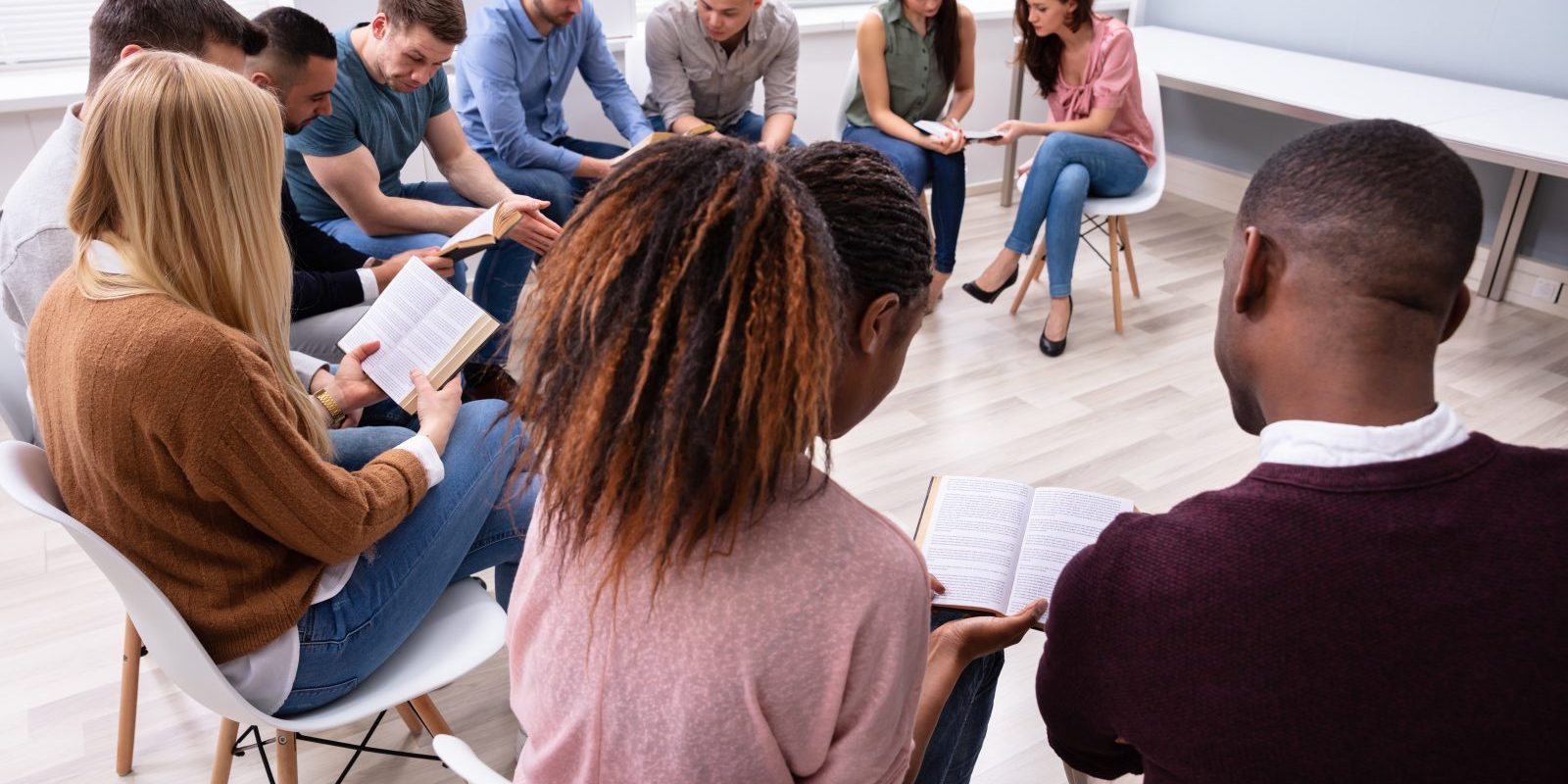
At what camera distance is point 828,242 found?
2.68ft

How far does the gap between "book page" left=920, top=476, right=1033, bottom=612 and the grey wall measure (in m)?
2.66

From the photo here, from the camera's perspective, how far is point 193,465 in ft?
3.98

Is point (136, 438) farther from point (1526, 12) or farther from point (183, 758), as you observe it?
point (1526, 12)

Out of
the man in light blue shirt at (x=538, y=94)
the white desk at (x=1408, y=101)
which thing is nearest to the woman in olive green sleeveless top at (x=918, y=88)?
the white desk at (x=1408, y=101)

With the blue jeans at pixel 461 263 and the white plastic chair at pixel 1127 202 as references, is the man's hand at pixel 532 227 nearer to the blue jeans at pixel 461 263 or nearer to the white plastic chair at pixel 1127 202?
the blue jeans at pixel 461 263

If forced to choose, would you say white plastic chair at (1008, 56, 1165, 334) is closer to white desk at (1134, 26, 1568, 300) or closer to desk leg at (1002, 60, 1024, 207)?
white desk at (1134, 26, 1568, 300)

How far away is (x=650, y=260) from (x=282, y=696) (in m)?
0.92

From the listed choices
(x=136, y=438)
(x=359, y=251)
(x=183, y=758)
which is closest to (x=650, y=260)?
(x=136, y=438)

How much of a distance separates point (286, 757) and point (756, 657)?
3.12ft

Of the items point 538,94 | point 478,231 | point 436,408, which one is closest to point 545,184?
point 538,94

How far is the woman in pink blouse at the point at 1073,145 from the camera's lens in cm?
337

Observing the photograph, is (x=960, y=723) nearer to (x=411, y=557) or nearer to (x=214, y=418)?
(x=411, y=557)

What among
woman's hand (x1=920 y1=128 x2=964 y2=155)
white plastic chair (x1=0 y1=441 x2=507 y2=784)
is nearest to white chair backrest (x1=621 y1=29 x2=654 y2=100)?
woman's hand (x1=920 y1=128 x2=964 y2=155)

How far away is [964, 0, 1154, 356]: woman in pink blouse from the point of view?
337cm
